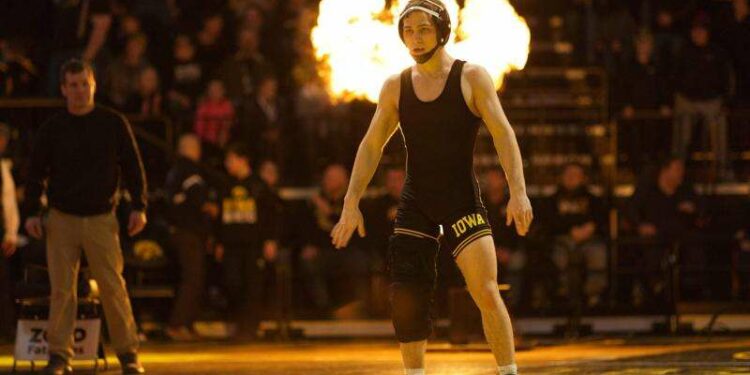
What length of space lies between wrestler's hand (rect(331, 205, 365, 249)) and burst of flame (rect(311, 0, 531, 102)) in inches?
191

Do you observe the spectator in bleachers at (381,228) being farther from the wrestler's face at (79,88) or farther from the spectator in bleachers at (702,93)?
the wrestler's face at (79,88)

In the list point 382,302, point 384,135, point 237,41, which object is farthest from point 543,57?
point 384,135

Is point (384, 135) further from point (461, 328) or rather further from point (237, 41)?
point (237, 41)

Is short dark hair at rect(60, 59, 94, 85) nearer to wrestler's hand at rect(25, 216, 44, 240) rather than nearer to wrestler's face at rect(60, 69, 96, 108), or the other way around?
wrestler's face at rect(60, 69, 96, 108)

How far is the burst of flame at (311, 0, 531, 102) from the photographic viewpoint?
1355cm

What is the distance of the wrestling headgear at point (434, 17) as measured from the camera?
8.16 m

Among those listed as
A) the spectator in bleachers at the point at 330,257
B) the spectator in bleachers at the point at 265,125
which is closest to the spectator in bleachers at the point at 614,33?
the spectator in bleachers at the point at 265,125

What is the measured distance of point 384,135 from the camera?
8.39m

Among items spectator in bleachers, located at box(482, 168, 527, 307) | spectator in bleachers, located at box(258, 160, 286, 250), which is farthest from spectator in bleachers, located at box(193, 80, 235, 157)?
spectator in bleachers, located at box(482, 168, 527, 307)

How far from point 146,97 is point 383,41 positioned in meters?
3.55

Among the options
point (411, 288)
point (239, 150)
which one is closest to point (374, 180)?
point (239, 150)

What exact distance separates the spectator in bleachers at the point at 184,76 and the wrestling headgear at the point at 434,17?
29.8 ft

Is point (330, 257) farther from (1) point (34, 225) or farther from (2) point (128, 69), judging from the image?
(1) point (34, 225)

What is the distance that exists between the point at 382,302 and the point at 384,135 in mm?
7106
